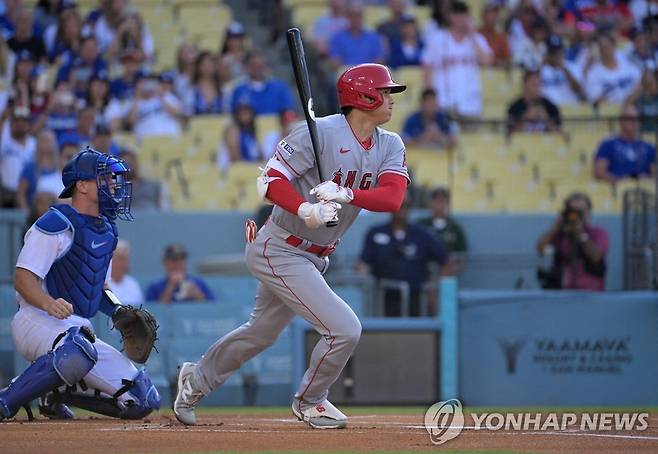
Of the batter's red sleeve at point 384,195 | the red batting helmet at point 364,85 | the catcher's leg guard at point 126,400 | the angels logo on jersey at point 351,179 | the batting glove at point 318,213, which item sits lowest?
the catcher's leg guard at point 126,400

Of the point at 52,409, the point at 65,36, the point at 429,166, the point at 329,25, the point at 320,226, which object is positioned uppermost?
the point at 329,25

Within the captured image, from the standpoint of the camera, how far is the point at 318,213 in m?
6.76

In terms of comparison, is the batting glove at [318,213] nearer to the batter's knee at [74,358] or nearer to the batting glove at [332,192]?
the batting glove at [332,192]

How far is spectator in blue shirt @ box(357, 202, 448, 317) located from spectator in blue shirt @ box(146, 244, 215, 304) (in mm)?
1662

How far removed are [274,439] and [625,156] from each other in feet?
26.2

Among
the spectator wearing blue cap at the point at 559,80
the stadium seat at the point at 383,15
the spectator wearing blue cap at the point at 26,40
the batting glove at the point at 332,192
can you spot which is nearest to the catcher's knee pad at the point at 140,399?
the batting glove at the point at 332,192

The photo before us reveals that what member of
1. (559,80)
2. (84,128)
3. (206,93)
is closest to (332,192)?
(84,128)

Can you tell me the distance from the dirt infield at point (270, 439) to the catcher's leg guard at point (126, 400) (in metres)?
0.09

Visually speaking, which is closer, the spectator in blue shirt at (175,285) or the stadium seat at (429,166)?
the spectator in blue shirt at (175,285)

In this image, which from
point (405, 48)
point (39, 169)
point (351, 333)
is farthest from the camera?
point (405, 48)

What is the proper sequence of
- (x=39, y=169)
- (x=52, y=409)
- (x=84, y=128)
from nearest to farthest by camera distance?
(x=52, y=409) < (x=39, y=169) < (x=84, y=128)

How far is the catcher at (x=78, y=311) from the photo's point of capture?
7.29 metres

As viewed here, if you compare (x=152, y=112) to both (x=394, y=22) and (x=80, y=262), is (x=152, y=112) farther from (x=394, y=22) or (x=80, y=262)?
(x=80, y=262)

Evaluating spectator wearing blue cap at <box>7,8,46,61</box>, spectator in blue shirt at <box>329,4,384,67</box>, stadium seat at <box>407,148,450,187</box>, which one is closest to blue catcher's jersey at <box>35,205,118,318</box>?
stadium seat at <box>407,148,450,187</box>
